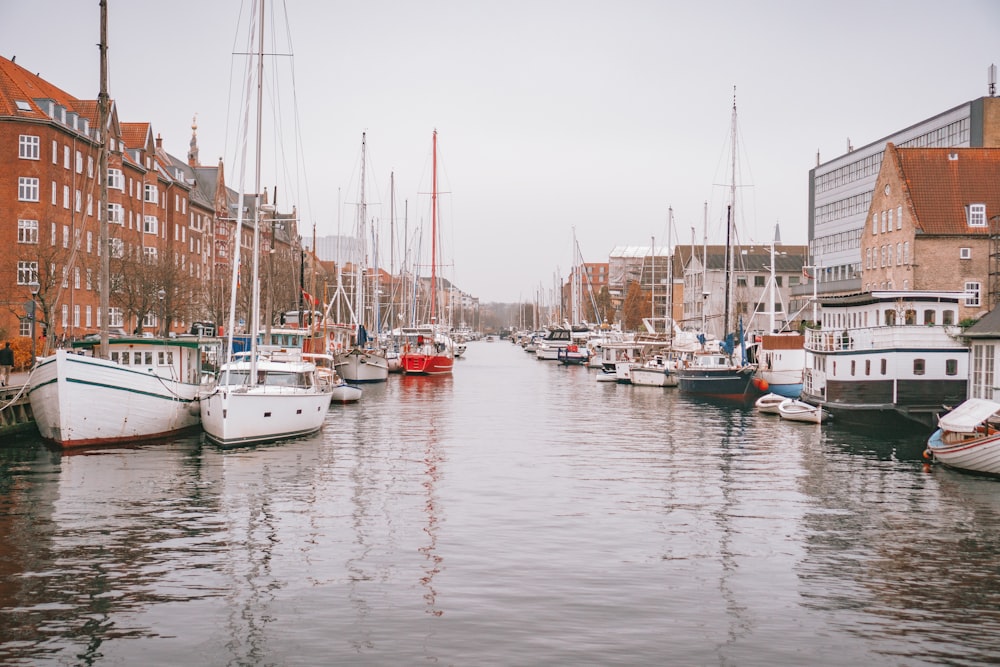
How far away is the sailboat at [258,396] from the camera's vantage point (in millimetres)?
35500

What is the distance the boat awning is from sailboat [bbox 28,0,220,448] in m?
27.0

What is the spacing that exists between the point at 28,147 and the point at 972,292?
6572 centimetres

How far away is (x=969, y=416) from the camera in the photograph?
32.5 meters

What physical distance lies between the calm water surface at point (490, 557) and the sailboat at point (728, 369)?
1090 inches

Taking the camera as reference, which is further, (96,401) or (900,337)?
(900,337)

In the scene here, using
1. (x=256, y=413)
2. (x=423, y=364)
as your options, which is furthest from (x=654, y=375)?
(x=256, y=413)

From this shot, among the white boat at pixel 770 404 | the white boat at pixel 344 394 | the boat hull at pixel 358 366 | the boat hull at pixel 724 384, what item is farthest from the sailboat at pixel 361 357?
the white boat at pixel 770 404

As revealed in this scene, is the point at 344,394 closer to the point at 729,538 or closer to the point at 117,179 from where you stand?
the point at 729,538

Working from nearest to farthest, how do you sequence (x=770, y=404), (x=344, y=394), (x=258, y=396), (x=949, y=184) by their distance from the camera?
(x=258, y=396) < (x=770, y=404) < (x=344, y=394) < (x=949, y=184)

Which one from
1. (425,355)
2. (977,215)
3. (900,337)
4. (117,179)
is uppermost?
(117,179)

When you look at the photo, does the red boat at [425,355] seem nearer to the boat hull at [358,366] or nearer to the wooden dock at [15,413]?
the boat hull at [358,366]

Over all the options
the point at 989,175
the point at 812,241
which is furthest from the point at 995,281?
the point at 812,241

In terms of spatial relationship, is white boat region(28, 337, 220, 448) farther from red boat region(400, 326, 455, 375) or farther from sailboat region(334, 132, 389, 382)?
red boat region(400, 326, 455, 375)

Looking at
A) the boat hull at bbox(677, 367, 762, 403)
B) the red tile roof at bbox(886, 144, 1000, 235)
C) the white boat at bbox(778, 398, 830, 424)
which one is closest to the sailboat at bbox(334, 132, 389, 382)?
the boat hull at bbox(677, 367, 762, 403)
